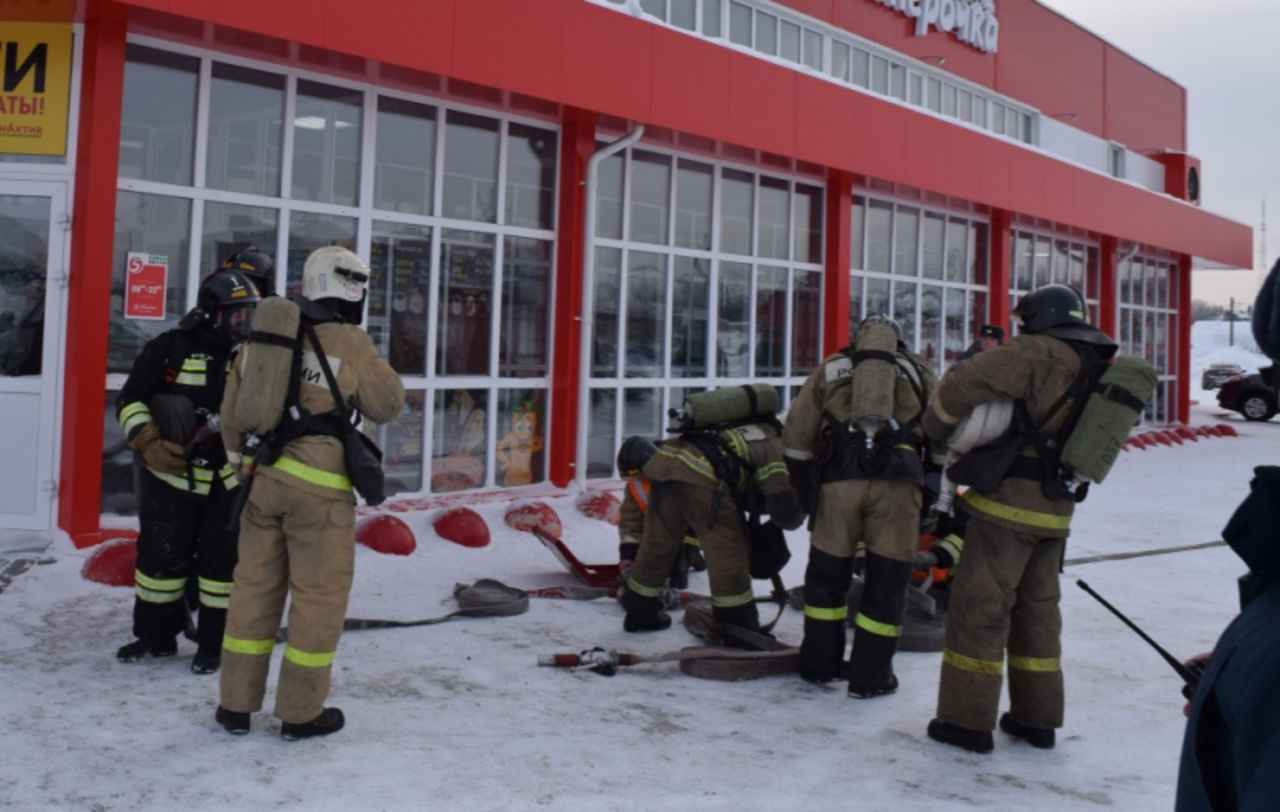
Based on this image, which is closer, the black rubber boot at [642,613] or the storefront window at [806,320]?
the black rubber boot at [642,613]

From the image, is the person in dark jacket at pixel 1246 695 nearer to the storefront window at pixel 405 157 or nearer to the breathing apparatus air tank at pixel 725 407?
the breathing apparatus air tank at pixel 725 407

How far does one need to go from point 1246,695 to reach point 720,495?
4677 millimetres

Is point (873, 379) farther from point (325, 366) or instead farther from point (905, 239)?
point (905, 239)

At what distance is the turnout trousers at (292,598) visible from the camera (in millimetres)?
4312

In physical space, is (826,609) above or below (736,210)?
below

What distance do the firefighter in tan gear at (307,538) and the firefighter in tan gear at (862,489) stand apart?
2128mm

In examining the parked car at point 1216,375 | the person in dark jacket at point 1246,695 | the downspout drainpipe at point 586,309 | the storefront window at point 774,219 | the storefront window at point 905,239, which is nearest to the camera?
the person in dark jacket at point 1246,695

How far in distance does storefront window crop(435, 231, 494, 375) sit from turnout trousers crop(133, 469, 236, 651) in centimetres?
438

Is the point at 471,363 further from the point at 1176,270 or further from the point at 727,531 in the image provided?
the point at 1176,270

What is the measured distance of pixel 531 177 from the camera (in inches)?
400

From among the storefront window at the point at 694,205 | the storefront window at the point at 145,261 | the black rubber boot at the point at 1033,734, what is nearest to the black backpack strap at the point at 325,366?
the black rubber boot at the point at 1033,734

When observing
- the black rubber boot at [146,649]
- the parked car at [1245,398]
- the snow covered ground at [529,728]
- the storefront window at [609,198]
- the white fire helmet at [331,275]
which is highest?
the storefront window at [609,198]

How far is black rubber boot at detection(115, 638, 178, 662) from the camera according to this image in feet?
17.2

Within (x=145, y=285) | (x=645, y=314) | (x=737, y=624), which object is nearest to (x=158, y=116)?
(x=145, y=285)
